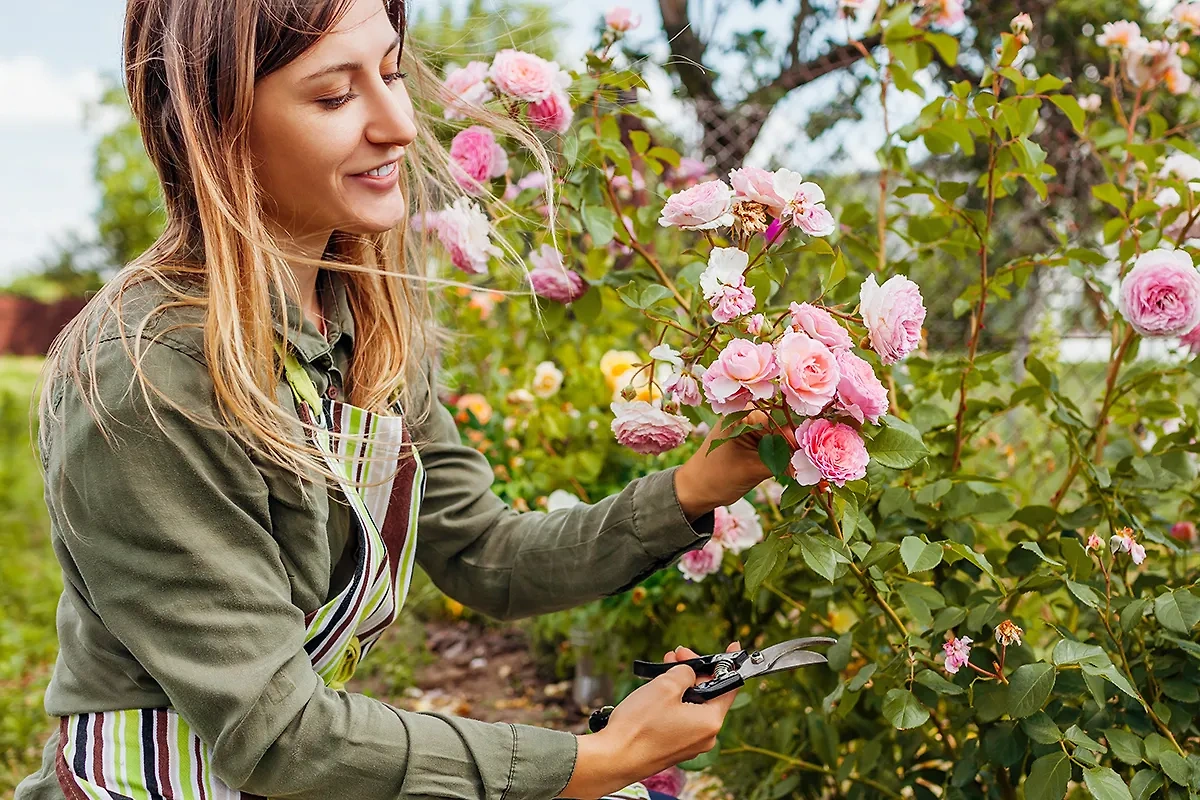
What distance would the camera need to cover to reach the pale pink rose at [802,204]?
1.03m

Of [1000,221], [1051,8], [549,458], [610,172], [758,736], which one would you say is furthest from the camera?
[1000,221]

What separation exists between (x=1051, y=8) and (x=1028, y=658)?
97.9 inches

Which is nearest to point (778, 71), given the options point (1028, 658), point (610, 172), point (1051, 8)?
point (1051, 8)

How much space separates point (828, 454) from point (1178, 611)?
49 cm

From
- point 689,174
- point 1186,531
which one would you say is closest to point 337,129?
point 1186,531

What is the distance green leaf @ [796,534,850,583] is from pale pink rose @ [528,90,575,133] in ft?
2.17

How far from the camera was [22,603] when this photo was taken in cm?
369

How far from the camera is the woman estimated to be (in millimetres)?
989

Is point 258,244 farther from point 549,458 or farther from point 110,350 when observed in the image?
point 549,458

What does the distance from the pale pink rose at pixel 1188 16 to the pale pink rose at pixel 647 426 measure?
3.41ft

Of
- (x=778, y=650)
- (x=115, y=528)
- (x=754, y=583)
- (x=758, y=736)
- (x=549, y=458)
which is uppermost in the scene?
(x=115, y=528)

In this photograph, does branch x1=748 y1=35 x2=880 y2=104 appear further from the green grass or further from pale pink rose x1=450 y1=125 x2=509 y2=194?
the green grass

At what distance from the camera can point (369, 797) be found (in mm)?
1049

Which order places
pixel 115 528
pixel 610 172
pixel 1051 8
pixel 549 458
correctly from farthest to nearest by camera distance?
pixel 1051 8, pixel 549 458, pixel 610 172, pixel 115 528
